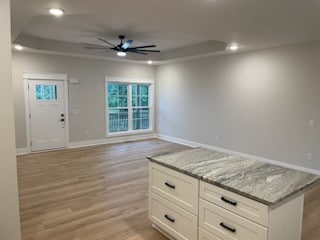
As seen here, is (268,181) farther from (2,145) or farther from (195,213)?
(2,145)

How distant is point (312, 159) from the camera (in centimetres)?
467

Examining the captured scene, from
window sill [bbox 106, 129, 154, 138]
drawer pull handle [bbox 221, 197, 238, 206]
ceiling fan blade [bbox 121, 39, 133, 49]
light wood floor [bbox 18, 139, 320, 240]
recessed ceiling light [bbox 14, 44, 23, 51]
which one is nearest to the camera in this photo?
drawer pull handle [bbox 221, 197, 238, 206]

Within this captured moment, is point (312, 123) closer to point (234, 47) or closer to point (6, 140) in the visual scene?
point (234, 47)

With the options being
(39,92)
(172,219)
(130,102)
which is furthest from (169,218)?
→ (130,102)

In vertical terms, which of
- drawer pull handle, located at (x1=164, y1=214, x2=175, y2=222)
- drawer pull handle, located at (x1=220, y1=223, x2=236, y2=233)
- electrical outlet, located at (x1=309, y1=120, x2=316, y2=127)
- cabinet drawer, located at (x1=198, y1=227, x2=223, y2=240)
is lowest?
drawer pull handle, located at (x1=164, y1=214, x2=175, y2=222)

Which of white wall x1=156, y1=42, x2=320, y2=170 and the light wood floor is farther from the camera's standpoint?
white wall x1=156, y1=42, x2=320, y2=170

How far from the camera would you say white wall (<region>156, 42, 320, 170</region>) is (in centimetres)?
468

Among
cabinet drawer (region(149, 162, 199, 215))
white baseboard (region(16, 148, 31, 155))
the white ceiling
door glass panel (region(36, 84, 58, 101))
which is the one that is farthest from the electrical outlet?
white baseboard (region(16, 148, 31, 155))

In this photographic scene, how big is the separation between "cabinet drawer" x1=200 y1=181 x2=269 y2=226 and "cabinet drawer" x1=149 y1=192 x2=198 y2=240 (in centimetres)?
32

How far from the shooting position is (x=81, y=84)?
6.82 meters

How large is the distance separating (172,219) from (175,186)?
37 cm

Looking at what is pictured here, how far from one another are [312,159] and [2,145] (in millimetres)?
5148

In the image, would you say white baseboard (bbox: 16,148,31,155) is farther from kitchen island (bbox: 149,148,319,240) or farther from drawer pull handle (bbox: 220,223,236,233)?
drawer pull handle (bbox: 220,223,236,233)

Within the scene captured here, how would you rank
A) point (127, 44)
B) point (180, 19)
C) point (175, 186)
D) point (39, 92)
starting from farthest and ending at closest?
point (39, 92)
point (127, 44)
point (180, 19)
point (175, 186)
